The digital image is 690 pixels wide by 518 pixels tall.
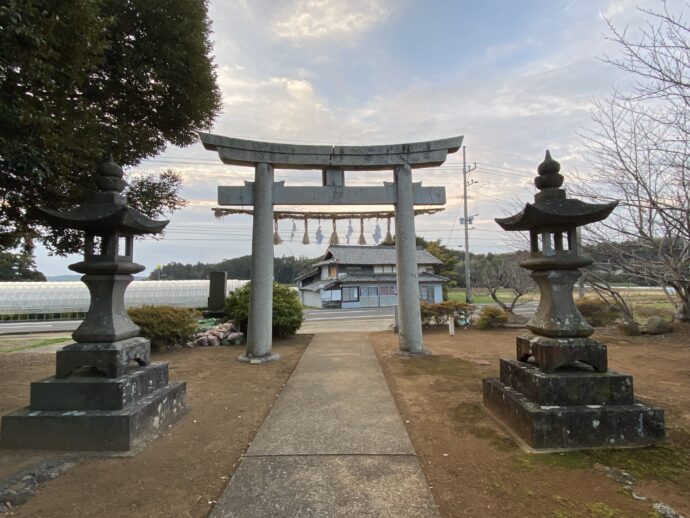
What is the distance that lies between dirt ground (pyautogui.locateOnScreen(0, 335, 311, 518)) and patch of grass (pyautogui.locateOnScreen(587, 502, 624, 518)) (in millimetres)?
2710

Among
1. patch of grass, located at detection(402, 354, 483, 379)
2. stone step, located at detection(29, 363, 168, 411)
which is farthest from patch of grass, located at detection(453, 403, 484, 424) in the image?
stone step, located at detection(29, 363, 168, 411)

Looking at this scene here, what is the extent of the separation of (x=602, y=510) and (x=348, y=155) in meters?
7.46

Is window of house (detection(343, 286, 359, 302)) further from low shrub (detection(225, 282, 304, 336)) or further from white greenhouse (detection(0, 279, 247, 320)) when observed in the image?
low shrub (detection(225, 282, 304, 336))

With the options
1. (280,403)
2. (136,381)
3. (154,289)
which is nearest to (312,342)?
(280,403)

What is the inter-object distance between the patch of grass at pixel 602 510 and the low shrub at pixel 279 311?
29.6 feet

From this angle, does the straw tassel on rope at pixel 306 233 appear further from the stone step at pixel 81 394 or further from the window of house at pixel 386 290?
the window of house at pixel 386 290

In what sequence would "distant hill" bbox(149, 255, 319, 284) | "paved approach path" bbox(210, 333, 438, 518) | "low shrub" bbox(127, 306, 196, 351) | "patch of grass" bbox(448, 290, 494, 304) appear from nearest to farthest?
"paved approach path" bbox(210, 333, 438, 518), "low shrub" bbox(127, 306, 196, 351), "patch of grass" bbox(448, 290, 494, 304), "distant hill" bbox(149, 255, 319, 284)

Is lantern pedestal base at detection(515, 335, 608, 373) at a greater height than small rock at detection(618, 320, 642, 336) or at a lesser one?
greater

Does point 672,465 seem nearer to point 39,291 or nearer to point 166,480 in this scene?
point 166,480

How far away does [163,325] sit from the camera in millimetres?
9367

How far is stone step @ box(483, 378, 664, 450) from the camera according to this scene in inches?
134

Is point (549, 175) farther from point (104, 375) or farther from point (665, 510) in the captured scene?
point (104, 375)

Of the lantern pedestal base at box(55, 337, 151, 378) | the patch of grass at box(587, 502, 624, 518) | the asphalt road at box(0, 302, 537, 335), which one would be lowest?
the asphalt road at box(0, 302, 537, 335)

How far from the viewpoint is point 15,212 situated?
5875mm
